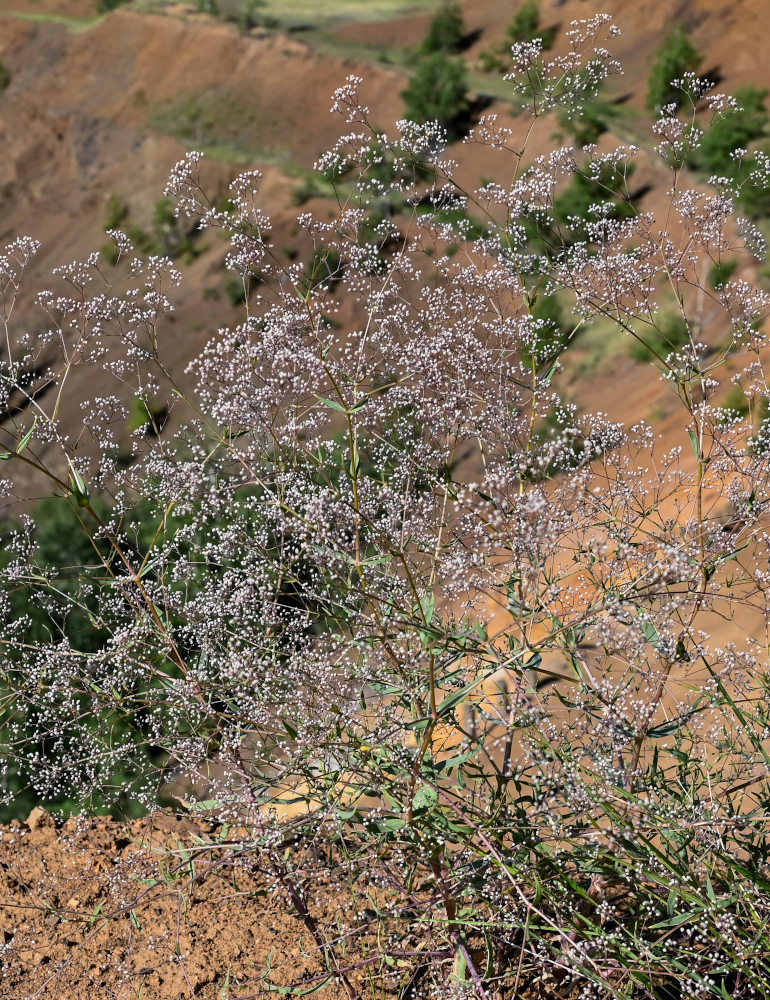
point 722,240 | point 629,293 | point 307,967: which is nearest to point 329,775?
point 307,967

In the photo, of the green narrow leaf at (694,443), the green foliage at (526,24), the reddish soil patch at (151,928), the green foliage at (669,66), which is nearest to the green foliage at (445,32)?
the green foliage at (526,24)

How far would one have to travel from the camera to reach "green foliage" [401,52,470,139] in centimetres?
4394

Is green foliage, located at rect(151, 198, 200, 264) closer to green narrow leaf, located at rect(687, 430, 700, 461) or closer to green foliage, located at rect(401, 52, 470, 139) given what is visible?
green foliage, located at rect(401, 52, 470, 139)

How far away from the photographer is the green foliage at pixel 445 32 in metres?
58.2

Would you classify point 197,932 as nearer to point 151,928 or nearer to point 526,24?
point 151,928

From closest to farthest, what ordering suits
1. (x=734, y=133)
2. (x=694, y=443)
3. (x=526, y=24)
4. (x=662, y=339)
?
(x=694, y=443)
(x=662, y=339)
(x=734, y=133)
(x=526, y=24)

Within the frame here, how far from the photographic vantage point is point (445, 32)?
58.3 m

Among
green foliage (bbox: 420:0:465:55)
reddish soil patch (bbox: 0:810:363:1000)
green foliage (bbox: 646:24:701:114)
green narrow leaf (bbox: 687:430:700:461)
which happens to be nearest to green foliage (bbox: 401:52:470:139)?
green foliage (bbox: 646:24:701:114)

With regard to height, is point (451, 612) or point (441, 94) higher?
point (451, 612)

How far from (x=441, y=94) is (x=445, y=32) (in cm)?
1653

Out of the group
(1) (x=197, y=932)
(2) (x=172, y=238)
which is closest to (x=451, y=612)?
(1) (x=197, y=932)

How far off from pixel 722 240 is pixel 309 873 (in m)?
2.71

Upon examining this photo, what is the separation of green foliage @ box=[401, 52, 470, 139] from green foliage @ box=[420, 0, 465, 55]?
1329 cm

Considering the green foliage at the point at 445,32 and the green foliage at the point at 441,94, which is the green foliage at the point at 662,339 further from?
the green foliage at the point at 445,32
